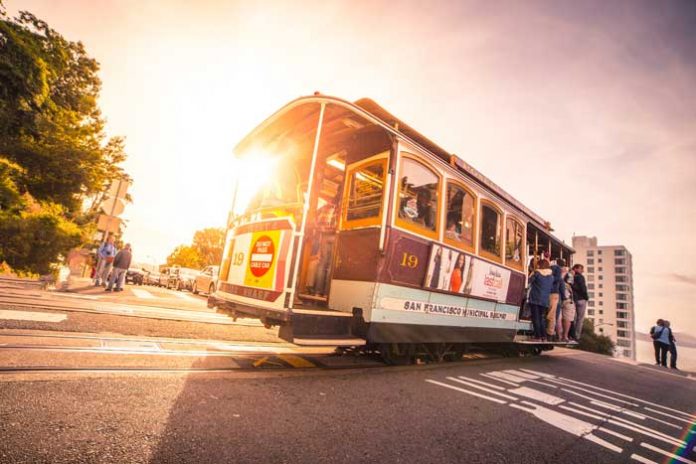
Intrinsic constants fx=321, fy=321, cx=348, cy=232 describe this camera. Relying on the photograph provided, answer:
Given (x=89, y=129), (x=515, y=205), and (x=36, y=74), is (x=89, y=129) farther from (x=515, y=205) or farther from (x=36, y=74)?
(x=515, y=205)

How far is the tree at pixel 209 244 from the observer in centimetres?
5516

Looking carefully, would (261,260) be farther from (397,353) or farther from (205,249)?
(205,249)

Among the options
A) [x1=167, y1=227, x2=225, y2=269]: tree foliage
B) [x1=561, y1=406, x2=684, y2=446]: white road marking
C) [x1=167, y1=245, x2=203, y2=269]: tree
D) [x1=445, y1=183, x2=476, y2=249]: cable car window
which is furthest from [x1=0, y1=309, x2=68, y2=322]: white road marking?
[x1=167, y1=245, x2=203, y2=269]: tree

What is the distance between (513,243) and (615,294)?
13134cm

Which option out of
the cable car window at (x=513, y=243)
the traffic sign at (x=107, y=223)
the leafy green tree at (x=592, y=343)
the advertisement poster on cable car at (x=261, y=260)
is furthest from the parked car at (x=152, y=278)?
the leafy green tree at (x=592, y=343)

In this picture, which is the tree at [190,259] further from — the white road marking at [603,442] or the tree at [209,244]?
the white road marking at [603,442]

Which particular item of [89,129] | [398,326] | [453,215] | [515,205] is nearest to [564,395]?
[398,326]

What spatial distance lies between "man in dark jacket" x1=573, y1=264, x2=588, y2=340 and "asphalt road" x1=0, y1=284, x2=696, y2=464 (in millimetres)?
4738

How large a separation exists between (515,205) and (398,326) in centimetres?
473

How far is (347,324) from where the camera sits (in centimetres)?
439

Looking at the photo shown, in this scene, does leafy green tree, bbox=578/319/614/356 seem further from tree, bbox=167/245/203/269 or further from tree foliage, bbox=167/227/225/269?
tree, bbox=167/245/203/269

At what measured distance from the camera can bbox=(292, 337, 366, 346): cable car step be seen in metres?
3.55

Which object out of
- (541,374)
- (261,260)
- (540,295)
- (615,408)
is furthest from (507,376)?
(261,260)

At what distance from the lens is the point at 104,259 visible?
10.8 meters
